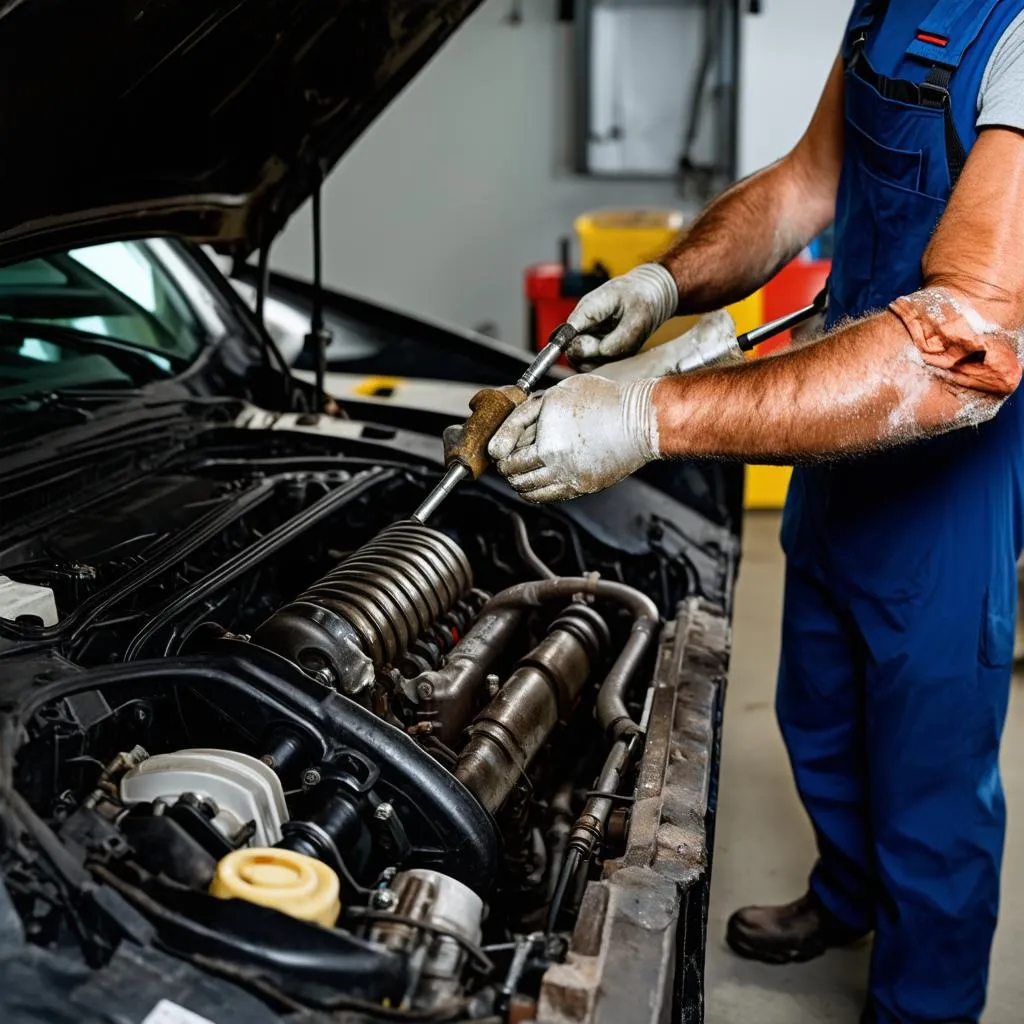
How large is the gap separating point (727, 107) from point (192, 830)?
5300 millimetres

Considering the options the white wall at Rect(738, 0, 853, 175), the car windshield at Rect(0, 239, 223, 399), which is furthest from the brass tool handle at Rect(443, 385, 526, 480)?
the white wall at Rect(738, 0, 853, 175)

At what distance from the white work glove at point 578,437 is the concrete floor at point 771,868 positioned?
1.11m

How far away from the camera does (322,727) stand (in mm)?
1377

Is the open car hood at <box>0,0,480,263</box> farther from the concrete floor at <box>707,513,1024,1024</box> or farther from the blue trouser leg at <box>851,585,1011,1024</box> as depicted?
the concrete floor at <box>707,513,1024,1024</box>

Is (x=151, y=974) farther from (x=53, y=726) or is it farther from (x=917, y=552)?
(x=917, y=552)

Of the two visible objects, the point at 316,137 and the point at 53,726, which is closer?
the point at 53,726

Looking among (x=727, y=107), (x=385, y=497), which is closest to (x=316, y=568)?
(x=385, y=497)

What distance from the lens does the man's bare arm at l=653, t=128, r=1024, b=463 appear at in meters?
1.40

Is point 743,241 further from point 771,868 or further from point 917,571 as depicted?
point 771,868

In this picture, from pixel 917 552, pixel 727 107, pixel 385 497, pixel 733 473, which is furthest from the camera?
pixel 727 107

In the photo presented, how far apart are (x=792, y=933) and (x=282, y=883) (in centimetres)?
138

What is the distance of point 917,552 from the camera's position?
68.7 inches

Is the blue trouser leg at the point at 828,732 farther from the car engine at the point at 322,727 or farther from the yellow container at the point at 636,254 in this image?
the yellow container at the point at 636,254

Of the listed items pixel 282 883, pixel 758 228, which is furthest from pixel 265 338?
pixel 282 883
